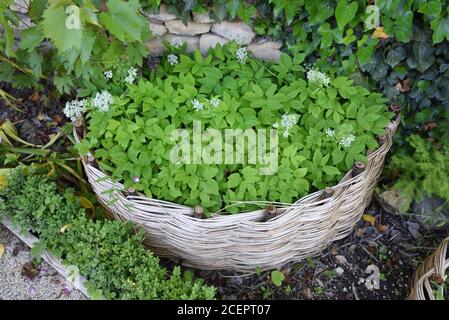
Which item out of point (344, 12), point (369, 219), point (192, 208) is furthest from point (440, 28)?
point (192, 208)

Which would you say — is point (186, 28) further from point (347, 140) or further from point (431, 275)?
point (431, 275)

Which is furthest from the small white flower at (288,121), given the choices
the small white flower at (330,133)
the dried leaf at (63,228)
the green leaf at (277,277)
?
the dried leaf at (63,228)

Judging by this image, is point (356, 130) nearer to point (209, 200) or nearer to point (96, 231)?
point (209, 200)

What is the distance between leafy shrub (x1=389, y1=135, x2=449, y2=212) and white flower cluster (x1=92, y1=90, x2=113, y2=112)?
55.9 inches

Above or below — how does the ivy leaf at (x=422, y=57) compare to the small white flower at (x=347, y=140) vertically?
above

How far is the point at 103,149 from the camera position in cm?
221

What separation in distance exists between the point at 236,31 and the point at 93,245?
1.23m

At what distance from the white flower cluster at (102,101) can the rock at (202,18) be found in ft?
1.94

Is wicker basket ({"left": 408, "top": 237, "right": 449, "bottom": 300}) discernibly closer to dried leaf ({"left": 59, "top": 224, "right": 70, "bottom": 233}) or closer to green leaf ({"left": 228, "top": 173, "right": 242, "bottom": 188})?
green leaf ({"left": 228, "top": 173, "right": 242, "bottom": 188})

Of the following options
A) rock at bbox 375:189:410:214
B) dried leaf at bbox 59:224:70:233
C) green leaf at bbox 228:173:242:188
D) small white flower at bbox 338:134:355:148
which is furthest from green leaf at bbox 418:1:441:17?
dried leaf at bbox 59:224:70:233

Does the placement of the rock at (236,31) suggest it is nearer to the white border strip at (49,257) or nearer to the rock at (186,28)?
the rock at (186,28)

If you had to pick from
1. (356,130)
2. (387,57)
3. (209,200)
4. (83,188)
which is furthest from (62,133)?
(387,57)

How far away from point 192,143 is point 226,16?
67 cm

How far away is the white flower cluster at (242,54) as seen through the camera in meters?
2.39
